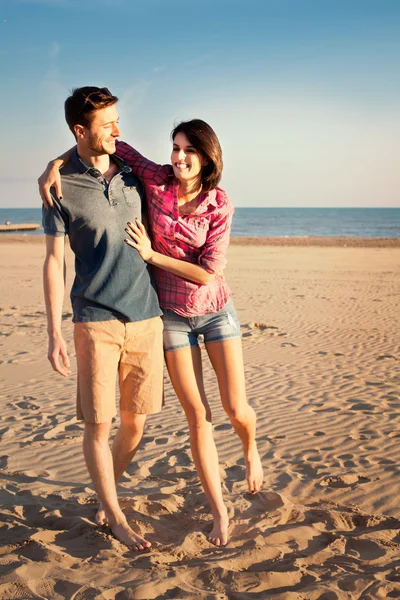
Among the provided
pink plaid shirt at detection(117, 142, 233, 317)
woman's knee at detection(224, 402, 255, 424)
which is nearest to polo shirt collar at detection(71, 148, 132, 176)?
pink plaid shirt at detection(117, 142, 233, 317)

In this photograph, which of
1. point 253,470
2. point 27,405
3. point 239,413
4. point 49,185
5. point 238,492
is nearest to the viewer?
point 49,185

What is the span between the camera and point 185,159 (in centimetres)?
332

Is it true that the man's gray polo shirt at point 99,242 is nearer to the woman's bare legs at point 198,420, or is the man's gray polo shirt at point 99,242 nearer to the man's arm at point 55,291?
the man's arm at point 55,291

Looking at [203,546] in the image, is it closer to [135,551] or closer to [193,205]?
[135,551]

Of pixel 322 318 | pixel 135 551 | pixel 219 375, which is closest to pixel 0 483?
pixel 135 551

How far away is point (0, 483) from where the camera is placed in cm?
429

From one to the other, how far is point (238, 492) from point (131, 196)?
211 centimetres

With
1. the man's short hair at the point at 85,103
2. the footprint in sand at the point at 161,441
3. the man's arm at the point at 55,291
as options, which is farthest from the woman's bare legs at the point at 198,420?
the footprint in sand at the point at 161,441

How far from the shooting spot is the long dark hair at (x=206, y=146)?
3.29 meters

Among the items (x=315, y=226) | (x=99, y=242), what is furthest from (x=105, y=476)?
(x=315, y=226)

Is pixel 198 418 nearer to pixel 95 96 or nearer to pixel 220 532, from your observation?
pixel 220 532

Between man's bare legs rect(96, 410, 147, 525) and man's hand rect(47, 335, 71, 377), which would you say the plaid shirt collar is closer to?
man's hand rect(47, 335, 71, 377)

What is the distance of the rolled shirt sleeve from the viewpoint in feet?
11.1

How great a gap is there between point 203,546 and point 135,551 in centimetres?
37
